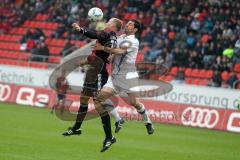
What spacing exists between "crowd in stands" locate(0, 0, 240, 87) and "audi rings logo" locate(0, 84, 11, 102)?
4203 mm

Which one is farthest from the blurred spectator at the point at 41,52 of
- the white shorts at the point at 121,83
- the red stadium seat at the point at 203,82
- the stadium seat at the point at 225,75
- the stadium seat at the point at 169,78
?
the white shorts at the point at 121,83

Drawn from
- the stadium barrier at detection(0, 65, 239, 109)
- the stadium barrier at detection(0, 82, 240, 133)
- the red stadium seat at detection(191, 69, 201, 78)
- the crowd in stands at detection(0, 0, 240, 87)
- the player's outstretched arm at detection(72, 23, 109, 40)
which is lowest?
the stadium barrier at detection(0, 82, 240, 133)

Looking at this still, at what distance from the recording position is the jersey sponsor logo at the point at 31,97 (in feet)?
96.0

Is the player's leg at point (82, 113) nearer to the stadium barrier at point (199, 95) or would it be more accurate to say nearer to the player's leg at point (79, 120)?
the player's leg at point (79, 120)

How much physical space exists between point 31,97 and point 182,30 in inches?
309

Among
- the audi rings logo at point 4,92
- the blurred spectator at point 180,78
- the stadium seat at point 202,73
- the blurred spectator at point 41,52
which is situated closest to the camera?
the blurred spectator at point 180,78

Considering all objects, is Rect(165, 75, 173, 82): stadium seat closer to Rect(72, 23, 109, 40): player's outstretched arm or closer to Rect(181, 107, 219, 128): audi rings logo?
Rect(181, 107, 219, 128): audi rings logo

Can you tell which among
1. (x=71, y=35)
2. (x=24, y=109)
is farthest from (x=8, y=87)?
(x=71, y=35)

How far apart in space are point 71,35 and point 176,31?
6272mm

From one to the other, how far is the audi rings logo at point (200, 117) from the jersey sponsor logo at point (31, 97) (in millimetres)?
6817

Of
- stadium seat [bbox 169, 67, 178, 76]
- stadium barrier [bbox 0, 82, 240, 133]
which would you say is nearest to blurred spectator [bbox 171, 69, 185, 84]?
stadium seat [bbox 169, 67, 178, 76]

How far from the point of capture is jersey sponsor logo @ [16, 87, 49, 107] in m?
29.2

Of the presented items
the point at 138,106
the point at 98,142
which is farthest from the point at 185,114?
the point at 138,106

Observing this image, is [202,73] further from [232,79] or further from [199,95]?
[199,95]
